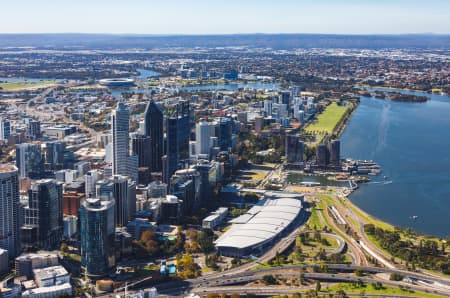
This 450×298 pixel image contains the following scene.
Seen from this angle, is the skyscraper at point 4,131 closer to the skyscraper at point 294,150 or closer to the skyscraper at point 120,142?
the skyscraper at point 120,142

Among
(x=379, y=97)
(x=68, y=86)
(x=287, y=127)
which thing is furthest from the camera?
(x=68, y=86)

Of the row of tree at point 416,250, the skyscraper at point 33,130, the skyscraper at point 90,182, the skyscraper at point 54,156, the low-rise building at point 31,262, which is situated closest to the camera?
the low-rise building at point 31,262

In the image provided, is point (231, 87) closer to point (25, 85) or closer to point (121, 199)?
point (25, 85)

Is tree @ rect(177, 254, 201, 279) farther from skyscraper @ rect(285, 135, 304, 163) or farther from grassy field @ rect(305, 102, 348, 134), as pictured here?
grassy field @ rect(305, 102, 348, 134)

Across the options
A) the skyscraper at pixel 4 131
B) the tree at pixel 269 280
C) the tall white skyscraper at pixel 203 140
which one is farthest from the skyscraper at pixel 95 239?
the skyscraper at pixel 4 131

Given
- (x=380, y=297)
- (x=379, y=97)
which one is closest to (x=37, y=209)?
(x=380, y=297)

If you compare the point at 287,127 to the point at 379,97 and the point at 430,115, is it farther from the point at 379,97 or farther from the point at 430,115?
the point at 379,97
